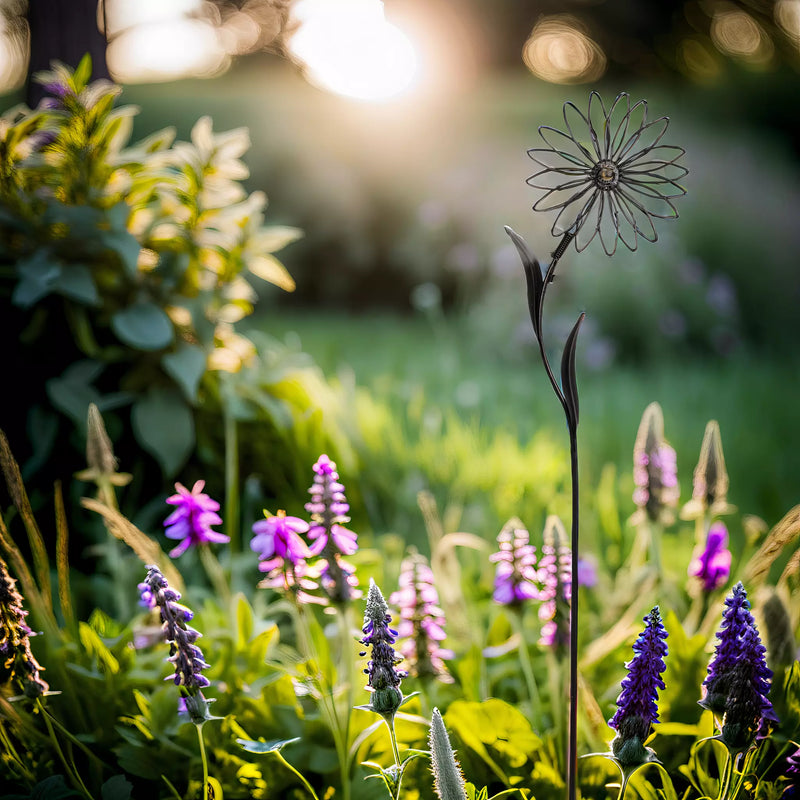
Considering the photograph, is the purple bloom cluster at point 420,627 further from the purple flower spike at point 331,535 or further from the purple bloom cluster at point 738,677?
the purple bloom cluster at point 738,677

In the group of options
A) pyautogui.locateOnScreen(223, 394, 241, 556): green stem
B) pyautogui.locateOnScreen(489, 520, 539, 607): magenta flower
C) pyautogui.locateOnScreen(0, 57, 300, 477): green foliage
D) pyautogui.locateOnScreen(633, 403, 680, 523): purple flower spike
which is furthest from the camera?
pyautogui.locateOnScreen(0, 57, 300, 477): green foliage

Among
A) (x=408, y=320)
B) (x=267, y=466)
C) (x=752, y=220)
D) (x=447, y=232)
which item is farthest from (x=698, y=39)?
(x=267, y=466)

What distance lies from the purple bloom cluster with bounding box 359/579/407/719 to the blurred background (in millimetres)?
1527

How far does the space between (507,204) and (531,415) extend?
2.87 m

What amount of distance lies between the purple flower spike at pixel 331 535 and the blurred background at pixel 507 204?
4.46 ft

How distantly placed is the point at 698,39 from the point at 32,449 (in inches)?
381

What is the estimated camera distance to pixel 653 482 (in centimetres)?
130

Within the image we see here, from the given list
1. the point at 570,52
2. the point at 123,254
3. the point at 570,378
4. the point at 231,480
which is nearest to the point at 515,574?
the point at 570,378

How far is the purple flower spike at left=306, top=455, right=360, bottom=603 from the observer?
0.96 m

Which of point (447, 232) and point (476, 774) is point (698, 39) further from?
point (476, 774)

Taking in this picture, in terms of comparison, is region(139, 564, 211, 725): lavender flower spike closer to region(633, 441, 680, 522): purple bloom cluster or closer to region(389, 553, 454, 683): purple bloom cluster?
region(389, 553, 454, 683): purple bloom cluster

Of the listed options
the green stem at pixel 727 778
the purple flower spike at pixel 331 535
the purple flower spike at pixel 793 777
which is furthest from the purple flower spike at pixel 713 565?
the purple flower spike at pixel 331 535

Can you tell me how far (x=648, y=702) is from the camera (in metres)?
0.81

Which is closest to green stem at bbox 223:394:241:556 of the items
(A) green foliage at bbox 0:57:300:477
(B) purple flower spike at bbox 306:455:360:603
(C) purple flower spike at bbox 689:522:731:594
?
(A) green foliage at bbox 0:57:300:477
